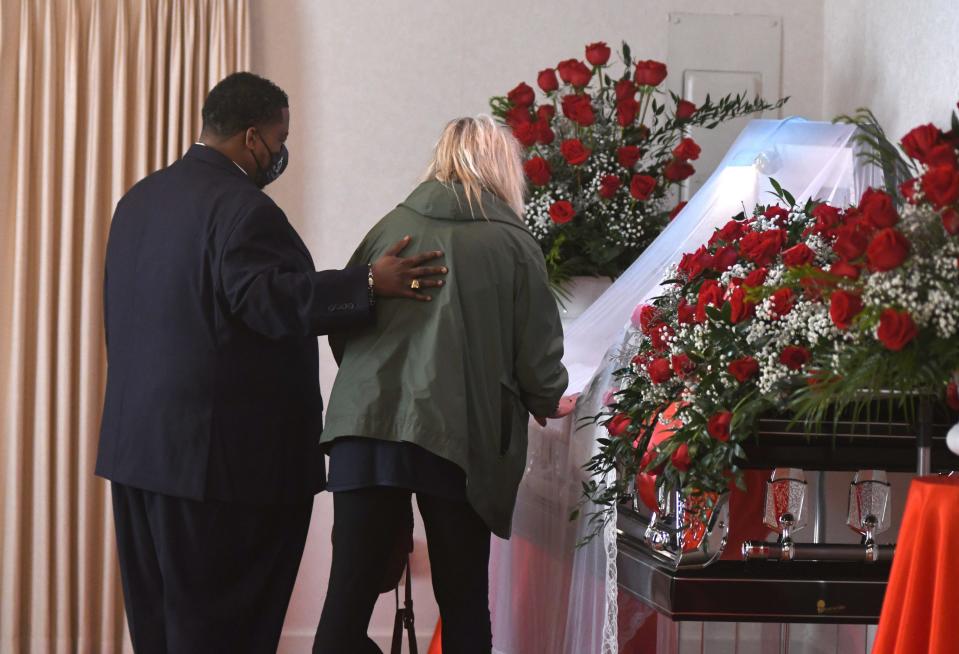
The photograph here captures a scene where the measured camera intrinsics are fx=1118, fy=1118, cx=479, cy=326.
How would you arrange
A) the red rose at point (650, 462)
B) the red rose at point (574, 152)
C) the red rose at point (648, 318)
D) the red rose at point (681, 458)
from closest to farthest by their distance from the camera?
the red rose at point (681, 458) → the red rose at point (650, 462) → the red rose at point (648, 318) → the red rose at point (574, 152)

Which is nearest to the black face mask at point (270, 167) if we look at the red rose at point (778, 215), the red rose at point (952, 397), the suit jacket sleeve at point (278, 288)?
the suit jacket sleeve at point (278, 288)

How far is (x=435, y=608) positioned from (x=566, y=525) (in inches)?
55.8

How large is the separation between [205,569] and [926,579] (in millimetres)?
1498

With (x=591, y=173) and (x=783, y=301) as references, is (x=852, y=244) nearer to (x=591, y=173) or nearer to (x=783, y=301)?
(x=783, y=301)

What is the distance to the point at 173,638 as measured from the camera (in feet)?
7.93

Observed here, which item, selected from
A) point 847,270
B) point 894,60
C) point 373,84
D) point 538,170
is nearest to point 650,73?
point 538,170

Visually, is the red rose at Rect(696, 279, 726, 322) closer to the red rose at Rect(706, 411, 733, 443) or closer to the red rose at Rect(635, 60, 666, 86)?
the red rose at Rect(706, 411, 733, 443)

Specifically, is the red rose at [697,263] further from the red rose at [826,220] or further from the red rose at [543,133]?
the red rose at [543,133]

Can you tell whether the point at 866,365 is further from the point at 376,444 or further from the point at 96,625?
the point at 96,625

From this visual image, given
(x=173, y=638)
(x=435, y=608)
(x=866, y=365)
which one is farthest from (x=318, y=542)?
(x=866, y=365)

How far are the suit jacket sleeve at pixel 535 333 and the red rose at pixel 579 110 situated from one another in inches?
35.8

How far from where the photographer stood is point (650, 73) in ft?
10.6

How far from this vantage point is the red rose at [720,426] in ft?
6.19

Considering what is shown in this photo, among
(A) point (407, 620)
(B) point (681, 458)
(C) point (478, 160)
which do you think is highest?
(C) point (478, 160)
